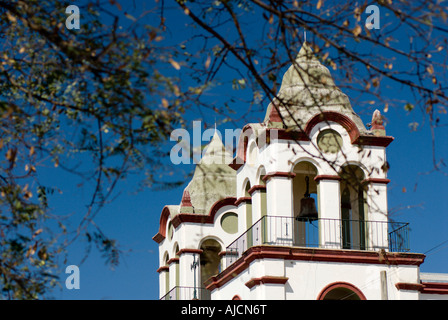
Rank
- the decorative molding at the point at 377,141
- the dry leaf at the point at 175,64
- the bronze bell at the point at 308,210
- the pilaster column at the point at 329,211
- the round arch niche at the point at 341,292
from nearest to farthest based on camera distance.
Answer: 1. the dry leaf at the point at 175,64
2. the round arch niche at the point at 341,292
3. the pilaster column at the point at 329,211
4. the bronze bell at the point at 308,210
5. the decorative molding at the point at 377,141

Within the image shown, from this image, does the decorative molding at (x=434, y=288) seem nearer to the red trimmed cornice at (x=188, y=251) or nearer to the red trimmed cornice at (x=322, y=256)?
the red trimmed cornice at (x=322, y=256)

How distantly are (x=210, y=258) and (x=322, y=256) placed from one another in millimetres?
5375

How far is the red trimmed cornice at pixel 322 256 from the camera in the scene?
58.3 feet

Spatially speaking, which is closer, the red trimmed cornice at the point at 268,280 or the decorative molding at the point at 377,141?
the red trimmed cornice at the point at 268,280

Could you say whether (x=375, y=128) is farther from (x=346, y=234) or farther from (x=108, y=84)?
(x=108, y=84)

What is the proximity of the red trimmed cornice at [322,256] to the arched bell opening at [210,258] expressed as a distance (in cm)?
376

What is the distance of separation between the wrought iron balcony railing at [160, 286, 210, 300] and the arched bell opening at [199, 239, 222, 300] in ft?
2.70

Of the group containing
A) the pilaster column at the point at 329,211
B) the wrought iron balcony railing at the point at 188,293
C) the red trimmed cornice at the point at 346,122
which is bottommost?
the wrought iron balcony railing at the point at 188,293

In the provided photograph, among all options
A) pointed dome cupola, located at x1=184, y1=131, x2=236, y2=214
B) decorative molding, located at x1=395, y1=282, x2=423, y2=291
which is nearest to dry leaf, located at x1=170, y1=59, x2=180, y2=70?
decorative molding, located at x1=395, y1=282, x2=423, y2=291

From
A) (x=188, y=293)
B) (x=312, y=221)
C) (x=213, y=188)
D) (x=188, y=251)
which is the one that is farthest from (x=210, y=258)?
(x=312, y=221)

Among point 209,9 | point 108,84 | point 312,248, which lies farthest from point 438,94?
point 312,248

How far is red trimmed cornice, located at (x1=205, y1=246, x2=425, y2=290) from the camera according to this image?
17.8 meters

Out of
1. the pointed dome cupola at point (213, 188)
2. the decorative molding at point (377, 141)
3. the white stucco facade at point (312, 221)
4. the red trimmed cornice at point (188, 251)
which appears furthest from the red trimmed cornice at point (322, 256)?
the pointed dome cupola at point (213, 188)

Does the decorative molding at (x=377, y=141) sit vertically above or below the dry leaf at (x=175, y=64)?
above
